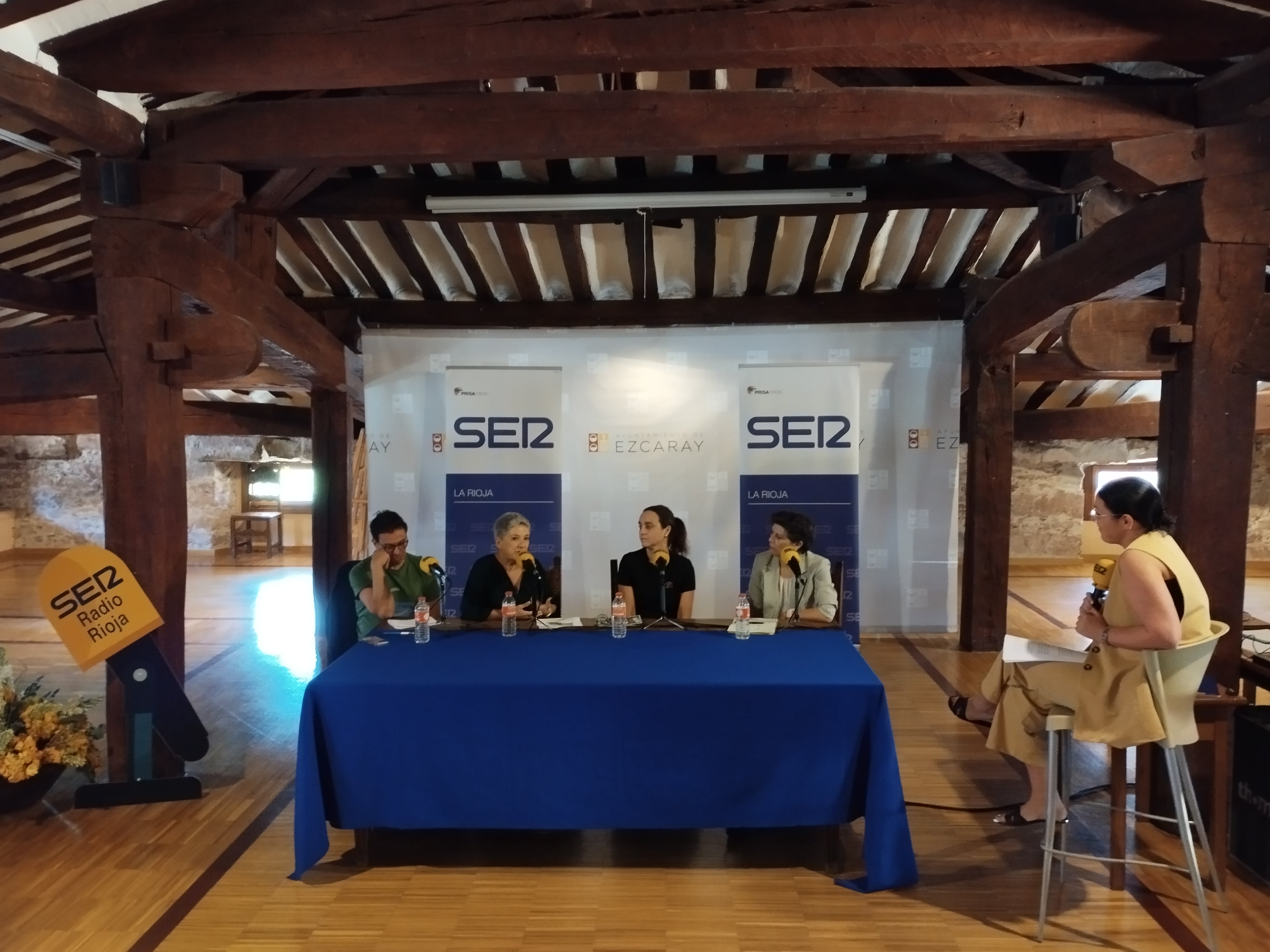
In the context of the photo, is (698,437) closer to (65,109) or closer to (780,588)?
(780,588)

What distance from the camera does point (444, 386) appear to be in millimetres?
6031

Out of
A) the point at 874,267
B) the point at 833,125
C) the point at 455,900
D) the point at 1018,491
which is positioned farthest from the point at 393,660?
the point at 1018,491

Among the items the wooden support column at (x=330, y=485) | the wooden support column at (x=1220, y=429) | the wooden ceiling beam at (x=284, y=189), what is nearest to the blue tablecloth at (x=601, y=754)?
the wooden support column at (x=1220, y=429)

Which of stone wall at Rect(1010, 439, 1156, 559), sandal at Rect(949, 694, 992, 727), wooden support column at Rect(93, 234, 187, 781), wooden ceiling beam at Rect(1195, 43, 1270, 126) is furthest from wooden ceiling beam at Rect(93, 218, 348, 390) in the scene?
stone wall at Rect(1010, 439, 1156, 559)

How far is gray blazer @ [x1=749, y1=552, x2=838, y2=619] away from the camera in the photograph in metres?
3.69

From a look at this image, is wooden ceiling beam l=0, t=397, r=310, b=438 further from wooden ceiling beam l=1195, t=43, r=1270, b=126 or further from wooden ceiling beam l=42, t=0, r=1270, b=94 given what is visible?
wooden ceiling beam l=1195, t=43, r=1270, b=126

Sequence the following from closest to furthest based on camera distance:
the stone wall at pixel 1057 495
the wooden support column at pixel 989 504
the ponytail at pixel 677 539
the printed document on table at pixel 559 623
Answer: the printed document on table at pixel 559 623
the ponytail at pixel 677 539
the wooden support column at pixel 989 504
the stone wall at pixel 1057 495

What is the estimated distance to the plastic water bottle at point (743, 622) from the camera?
123 inches

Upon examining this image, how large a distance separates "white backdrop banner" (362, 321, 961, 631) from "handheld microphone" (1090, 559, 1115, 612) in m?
3.21

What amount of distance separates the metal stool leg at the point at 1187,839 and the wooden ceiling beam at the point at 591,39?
8.34ft

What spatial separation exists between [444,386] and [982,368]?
395cm

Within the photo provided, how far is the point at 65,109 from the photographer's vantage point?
3.03 m

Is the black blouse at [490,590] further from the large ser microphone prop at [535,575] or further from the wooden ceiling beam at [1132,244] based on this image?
the wooden ceiling beam at [1132,244]

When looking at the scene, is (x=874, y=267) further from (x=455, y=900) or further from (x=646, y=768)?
(x=455, y=900)
